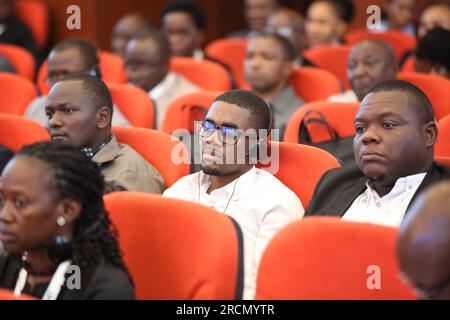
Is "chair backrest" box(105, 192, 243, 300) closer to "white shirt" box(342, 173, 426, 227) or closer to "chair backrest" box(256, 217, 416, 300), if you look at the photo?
"chair backrest" box(256, 217, 416, 300)

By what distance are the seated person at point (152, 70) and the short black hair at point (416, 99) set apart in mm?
2440

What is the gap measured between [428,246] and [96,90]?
188 centimetres

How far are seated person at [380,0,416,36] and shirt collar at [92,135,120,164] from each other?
451 centimetres

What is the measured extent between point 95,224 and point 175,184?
32.6 inches

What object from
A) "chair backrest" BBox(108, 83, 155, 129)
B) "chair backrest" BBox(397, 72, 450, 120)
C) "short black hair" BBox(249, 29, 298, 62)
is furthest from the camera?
"short black hair" BBox(249, 29, 298, 62)

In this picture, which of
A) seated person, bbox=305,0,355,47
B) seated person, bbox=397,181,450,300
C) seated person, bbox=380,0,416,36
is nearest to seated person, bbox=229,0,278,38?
seated person, bbox=305,0,355,47

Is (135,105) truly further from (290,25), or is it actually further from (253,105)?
(290,25)

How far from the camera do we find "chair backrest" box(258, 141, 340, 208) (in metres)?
2.78

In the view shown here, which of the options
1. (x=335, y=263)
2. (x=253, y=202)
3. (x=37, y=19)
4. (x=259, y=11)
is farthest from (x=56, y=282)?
(x=259, y=11)

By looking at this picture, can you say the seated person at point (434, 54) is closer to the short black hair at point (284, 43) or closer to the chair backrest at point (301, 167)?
the short black hair at point (284, 43)

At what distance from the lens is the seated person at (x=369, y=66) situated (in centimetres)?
433

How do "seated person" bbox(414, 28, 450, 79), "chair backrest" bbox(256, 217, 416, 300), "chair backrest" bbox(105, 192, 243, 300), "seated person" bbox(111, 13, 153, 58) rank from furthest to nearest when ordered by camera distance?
"seated person" bbox(111, 13, 153, 58) < "seated person" bbox(414, 28, 450, 79) < "chair backrest" bbox(105, 192, 243, 300) < "chair backrest" bbox(256, 217, 416, 300)

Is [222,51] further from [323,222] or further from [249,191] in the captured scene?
[323,222]
